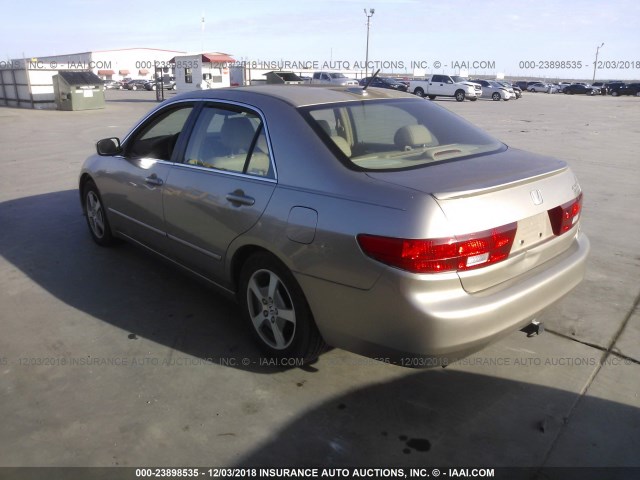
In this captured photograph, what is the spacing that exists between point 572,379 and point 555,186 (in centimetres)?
113

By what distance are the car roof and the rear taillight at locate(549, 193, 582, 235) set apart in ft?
4.51

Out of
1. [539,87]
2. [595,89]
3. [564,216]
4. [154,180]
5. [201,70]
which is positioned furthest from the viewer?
[539,87]

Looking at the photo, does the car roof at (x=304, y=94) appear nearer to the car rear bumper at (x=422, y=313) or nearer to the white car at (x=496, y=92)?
the car rear bumper at (x=422, y=313)

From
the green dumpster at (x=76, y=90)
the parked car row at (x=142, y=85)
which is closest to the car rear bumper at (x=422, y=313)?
the green dumpster at (x=76, y=90)

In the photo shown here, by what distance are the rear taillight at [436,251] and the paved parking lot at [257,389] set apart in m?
0.88

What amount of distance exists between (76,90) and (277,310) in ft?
75.5

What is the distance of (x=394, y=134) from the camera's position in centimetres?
350

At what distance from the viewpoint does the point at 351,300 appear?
2.62 meters

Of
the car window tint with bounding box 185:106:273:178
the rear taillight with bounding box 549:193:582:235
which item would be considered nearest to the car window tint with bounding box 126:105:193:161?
Answer: the car window tint with bounding box 185:106:273:178

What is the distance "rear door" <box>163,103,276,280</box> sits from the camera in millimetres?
3150

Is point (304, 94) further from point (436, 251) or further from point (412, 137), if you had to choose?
point (436, 251)

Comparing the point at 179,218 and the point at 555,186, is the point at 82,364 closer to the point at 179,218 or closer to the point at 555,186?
the point at 179,218

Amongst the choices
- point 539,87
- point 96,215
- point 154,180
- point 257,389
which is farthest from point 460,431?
point 539,87

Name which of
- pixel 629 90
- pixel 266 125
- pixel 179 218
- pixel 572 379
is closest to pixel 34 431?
pixel 179 218
